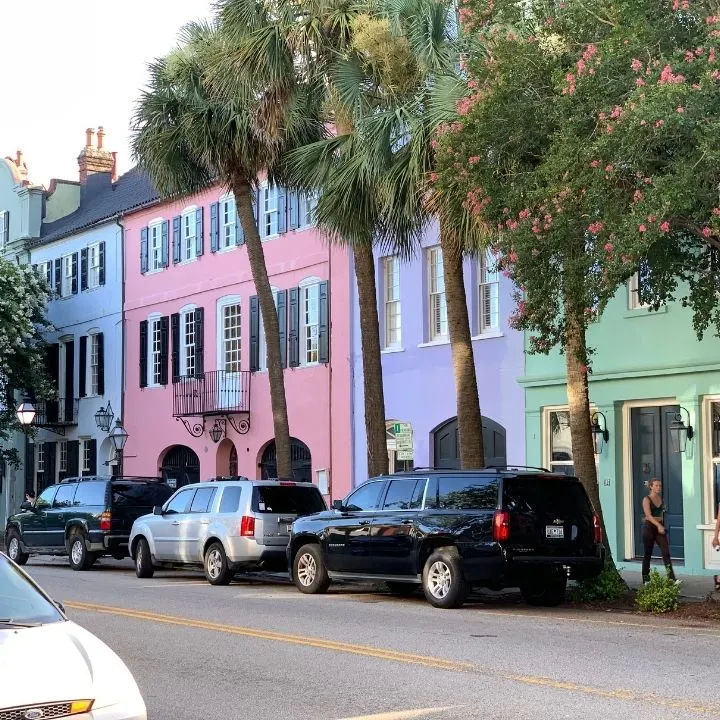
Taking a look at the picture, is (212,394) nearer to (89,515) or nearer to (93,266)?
(89,515)

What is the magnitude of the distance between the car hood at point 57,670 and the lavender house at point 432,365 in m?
17.7

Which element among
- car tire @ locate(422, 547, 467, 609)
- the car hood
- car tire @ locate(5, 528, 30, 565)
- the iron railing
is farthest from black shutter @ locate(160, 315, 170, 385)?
the car hood

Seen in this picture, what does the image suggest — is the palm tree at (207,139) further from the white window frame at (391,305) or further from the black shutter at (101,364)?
the black shutter at (101,364)

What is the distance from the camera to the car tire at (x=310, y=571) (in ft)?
61.2

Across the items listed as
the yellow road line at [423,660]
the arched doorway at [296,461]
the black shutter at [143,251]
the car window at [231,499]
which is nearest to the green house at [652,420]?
the car window at [231,499]

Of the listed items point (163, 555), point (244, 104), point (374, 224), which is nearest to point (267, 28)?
point (244, 104)

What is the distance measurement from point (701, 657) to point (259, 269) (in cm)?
1587

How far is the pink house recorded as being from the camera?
30562mm

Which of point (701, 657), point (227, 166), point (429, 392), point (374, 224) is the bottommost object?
point (701, 657)

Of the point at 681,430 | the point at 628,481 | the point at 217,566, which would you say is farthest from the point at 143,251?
the point at 681,430

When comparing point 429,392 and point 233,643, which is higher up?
point 429,392

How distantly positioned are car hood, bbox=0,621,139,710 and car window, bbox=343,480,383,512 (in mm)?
11157

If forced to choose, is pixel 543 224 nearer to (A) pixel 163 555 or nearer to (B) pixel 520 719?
(B) pixel 520 719

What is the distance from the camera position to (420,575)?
16938mm
